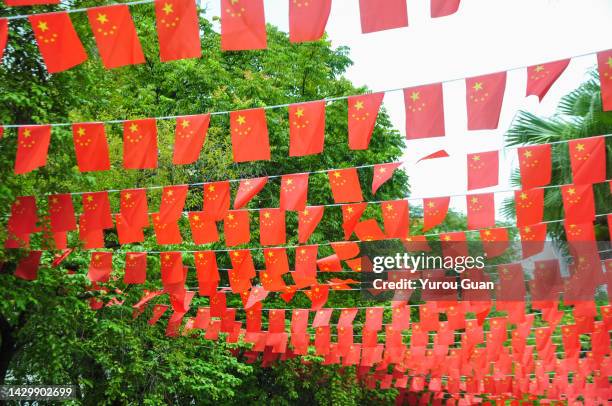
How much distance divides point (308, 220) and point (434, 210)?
1.65 meters

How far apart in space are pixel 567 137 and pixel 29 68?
792cm

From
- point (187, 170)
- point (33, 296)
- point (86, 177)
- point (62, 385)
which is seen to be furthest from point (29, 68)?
point (187, 170)

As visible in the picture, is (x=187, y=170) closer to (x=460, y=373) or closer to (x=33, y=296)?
(x=33, y=296)

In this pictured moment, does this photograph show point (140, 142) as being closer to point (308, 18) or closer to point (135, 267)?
point (308, 18)

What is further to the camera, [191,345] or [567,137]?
[191,345]

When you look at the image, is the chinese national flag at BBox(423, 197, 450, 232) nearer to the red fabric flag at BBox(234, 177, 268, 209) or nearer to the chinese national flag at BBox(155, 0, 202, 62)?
the red fabric flag at BBox(234, 177, 268, 209)

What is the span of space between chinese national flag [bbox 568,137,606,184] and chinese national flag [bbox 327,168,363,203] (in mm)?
2574

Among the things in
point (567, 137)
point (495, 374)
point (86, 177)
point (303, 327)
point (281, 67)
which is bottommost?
point (495, 374)

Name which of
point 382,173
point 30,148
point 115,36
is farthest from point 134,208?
point 115,36

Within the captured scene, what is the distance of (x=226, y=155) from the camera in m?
17.1

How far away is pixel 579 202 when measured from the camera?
32.6 feet

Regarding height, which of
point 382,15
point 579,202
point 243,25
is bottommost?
point 579,202

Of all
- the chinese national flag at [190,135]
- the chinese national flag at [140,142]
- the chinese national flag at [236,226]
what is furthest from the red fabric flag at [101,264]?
the chinese national flag at [190,135]

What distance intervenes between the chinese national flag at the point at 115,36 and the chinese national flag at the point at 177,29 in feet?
0.82
